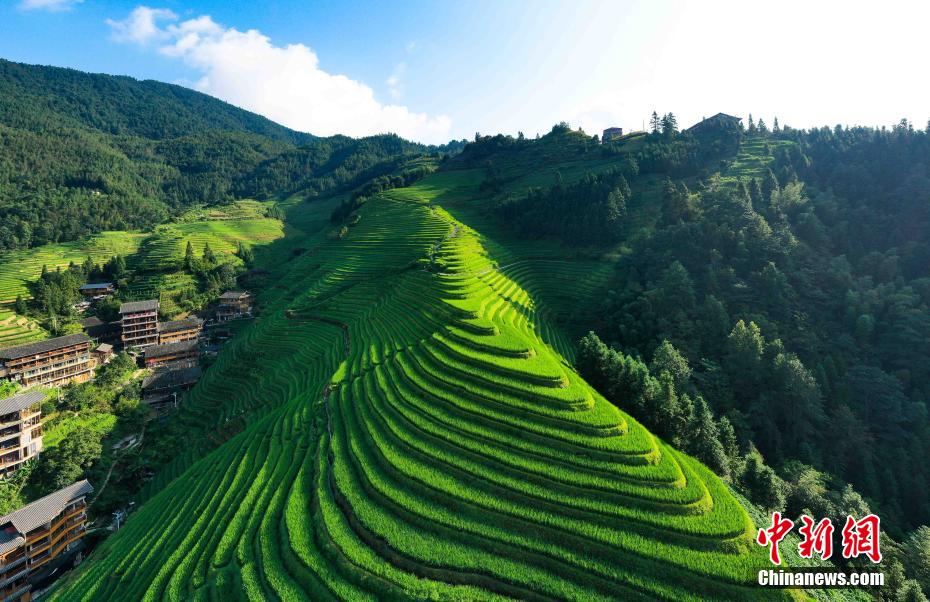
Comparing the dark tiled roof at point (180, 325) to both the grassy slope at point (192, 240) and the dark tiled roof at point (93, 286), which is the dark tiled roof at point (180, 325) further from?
the dark tiled roof at point (93, 286)

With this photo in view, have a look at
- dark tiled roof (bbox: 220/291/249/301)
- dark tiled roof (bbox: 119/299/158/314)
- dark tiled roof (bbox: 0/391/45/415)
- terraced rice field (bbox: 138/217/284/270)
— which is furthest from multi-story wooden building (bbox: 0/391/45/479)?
terraced rice field (bbox: 138/217/284/270)

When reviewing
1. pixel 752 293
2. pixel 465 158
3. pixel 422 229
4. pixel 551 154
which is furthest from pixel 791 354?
pixel 465 158

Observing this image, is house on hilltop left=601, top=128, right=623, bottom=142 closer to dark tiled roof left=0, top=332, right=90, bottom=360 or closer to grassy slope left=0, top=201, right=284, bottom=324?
grassy slope left=0, top=201, right=284, bottom=324

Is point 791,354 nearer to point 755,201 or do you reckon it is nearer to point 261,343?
point 755,201

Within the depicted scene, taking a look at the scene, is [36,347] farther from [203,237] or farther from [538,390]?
[538,390]

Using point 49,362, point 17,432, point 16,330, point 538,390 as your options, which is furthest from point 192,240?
point 538,390
